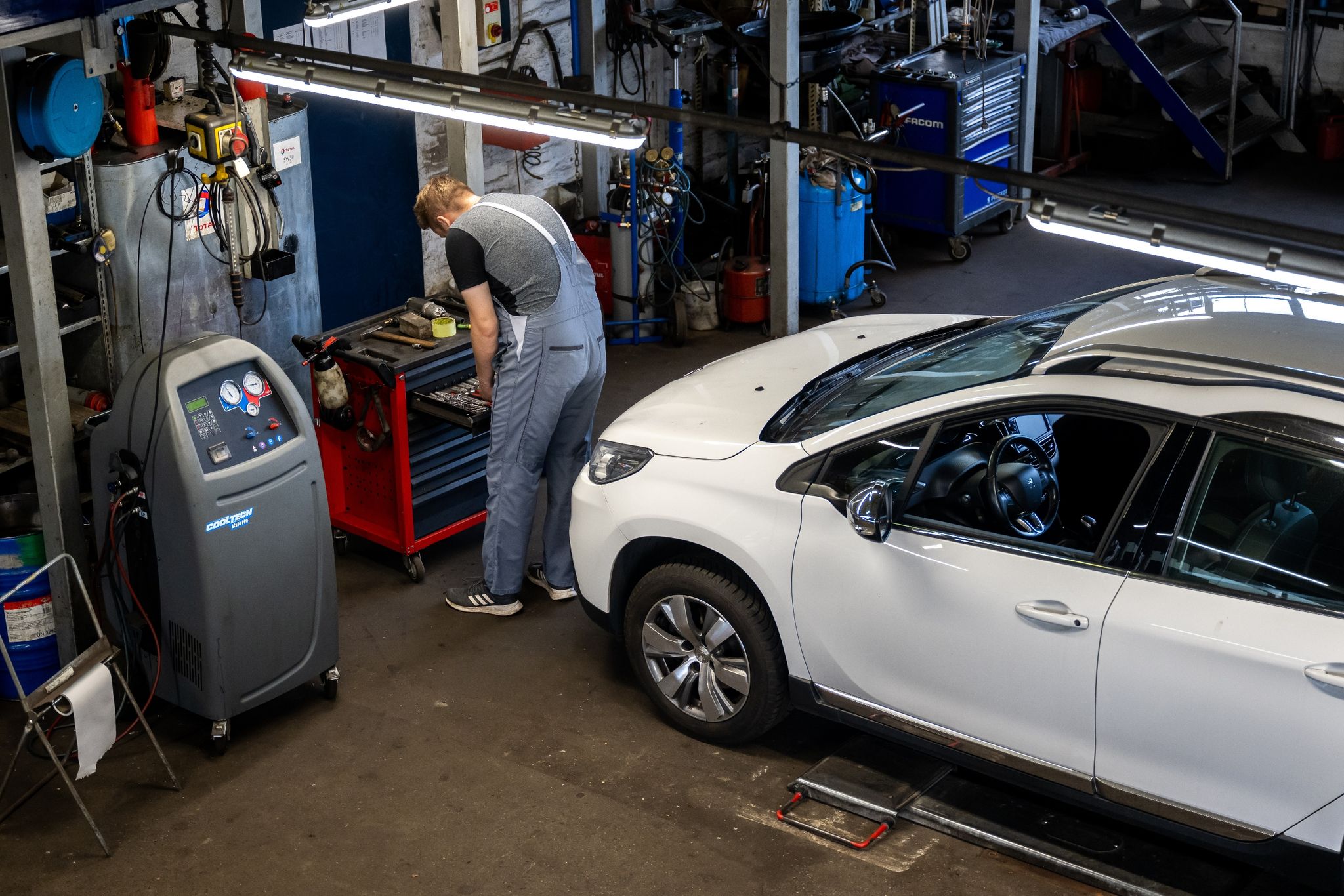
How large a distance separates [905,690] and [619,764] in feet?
3.51

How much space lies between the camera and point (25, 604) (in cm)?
535

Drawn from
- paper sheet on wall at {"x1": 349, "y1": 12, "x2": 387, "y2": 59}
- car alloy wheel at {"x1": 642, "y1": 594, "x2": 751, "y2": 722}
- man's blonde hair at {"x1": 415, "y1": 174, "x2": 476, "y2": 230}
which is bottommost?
car alloy wheel at {"x1": 642, "y1": 594, "x2": 751, "y2": 722}

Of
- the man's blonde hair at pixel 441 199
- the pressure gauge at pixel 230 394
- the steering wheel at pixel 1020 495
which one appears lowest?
the steering wheel at pixel 1020 495

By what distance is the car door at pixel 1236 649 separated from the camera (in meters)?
3.84

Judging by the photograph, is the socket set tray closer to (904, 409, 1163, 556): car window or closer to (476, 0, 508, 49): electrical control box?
(904, 409, 1163, 556): car window

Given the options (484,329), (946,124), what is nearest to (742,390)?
(484,329)

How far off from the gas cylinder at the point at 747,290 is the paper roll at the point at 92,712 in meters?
5.26

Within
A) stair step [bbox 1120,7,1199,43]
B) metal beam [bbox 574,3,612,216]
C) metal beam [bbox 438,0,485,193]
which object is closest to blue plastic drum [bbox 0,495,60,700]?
metal beam [bbox 438,0,485,193]

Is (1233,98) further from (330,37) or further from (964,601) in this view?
(964,601)

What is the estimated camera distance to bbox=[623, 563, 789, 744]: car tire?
16.2 ft

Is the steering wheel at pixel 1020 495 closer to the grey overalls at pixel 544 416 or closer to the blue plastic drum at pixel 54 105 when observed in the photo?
the grey overalls at pixel 544 416

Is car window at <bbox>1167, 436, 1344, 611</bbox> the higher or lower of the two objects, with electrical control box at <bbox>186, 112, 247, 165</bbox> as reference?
lower

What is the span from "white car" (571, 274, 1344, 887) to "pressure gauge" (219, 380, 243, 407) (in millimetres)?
1218

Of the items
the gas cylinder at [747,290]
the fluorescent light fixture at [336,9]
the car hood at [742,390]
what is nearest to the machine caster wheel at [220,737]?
the car hood at [742,390]
